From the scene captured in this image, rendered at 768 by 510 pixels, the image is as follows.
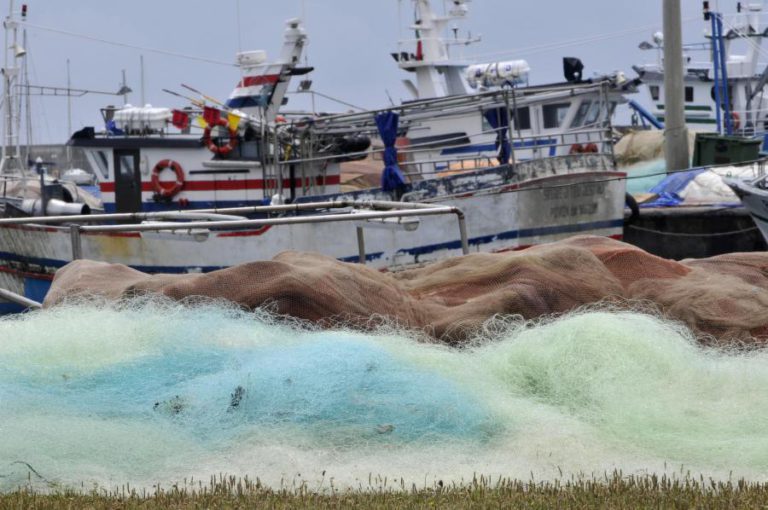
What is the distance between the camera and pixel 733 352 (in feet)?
19.9

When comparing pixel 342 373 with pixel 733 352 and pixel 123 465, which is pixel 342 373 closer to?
pixel 123 465

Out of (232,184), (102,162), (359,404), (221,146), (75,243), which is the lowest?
(359,404)

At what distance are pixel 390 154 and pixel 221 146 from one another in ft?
9.94

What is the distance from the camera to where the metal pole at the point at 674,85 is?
1634 centimetres

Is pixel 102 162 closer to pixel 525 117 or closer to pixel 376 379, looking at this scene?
pixel 525 117

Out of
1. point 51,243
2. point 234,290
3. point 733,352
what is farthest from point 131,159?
point 733,352

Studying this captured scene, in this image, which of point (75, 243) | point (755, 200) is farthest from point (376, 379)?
point (755, 200)

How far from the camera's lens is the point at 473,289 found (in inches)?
270

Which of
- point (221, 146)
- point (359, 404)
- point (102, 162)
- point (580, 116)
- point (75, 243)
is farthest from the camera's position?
point (580, 116)

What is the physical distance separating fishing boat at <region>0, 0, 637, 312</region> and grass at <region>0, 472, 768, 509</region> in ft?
14.6

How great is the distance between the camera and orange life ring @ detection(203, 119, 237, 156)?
645 inches

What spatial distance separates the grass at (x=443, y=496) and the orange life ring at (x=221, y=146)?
12145 millimetres

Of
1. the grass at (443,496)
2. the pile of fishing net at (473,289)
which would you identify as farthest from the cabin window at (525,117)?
the grass at (443,496)

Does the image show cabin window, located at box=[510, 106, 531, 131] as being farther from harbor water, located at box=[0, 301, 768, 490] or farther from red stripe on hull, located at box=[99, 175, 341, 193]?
harbor water, located at box=[0, 301, 768, 490]
